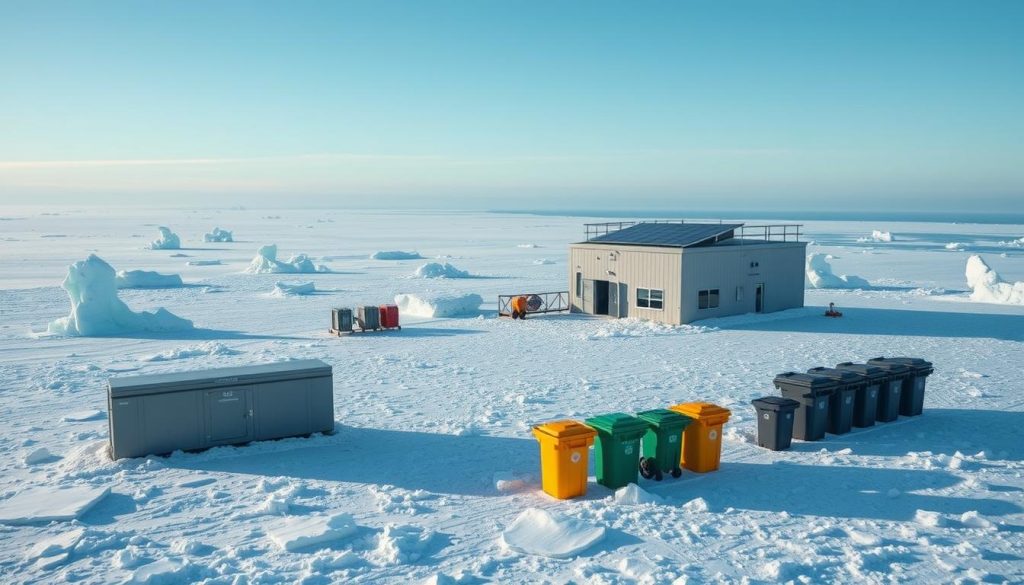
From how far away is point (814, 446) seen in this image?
13117mm

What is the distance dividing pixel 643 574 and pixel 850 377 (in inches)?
301

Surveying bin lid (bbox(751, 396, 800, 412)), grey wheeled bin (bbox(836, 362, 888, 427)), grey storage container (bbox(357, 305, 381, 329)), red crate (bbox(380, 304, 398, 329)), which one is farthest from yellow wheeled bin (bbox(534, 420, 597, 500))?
red crate (bbox(380, 304, 398, 329))

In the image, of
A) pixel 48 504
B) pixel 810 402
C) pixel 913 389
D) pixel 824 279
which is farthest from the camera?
pixel 824 279

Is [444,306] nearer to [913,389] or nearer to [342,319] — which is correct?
[342,319]

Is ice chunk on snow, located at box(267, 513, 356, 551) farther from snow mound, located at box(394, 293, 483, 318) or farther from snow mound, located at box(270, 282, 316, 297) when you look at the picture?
snow mound, located at box(270, 282, 316, 297)

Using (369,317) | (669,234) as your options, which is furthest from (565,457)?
(669,234)

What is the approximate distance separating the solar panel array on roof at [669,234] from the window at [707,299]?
189 centimetres

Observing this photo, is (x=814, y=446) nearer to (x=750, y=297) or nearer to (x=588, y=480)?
(x=588, y=480)

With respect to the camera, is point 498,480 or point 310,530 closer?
point 310,530

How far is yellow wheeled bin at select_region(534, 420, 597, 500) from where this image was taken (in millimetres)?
10477

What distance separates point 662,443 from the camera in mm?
11398

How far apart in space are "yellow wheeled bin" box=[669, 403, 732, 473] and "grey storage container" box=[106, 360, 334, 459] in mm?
6329

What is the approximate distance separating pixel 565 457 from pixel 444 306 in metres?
21.0

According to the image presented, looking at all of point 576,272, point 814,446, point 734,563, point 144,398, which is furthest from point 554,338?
point 734,563
